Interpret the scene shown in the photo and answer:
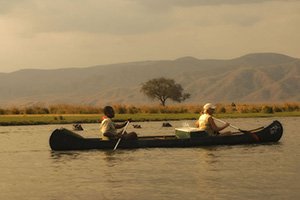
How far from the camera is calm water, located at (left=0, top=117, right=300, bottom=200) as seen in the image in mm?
10531

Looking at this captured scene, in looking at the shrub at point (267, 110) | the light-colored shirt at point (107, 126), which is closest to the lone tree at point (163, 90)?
the shrub at point (267, 110)

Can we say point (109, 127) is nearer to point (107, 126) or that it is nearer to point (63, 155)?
point (107, 126)

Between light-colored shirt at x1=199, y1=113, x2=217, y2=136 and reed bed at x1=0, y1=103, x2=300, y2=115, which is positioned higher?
light-colored shirt at x1=199, y1=113, x2=217, y2=136

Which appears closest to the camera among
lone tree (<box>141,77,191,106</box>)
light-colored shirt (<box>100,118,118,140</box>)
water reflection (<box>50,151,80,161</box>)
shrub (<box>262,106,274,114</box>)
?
water reflection (<box>50,151,80,161</box>)

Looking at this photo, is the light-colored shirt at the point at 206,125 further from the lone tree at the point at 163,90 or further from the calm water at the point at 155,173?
the lone tree at the point at 163,90

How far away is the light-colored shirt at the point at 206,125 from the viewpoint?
19625 millimetres

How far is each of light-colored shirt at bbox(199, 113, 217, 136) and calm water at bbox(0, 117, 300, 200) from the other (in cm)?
99

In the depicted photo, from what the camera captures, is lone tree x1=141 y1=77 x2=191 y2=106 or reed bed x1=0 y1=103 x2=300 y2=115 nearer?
reed bed x1=0 y1=103 x2=300 y2=115

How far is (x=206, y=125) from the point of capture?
1980 cm

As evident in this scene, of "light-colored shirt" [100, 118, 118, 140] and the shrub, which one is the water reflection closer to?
"light-colored shirt" [100, 118, 118, 140]

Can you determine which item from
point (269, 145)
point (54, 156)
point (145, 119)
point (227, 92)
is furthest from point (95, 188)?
point (227, 92)

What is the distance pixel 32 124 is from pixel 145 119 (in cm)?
933

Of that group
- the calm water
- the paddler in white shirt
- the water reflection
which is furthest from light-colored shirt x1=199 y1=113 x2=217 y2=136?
the water reflection

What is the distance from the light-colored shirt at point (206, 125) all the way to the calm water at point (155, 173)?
3.24 feet
